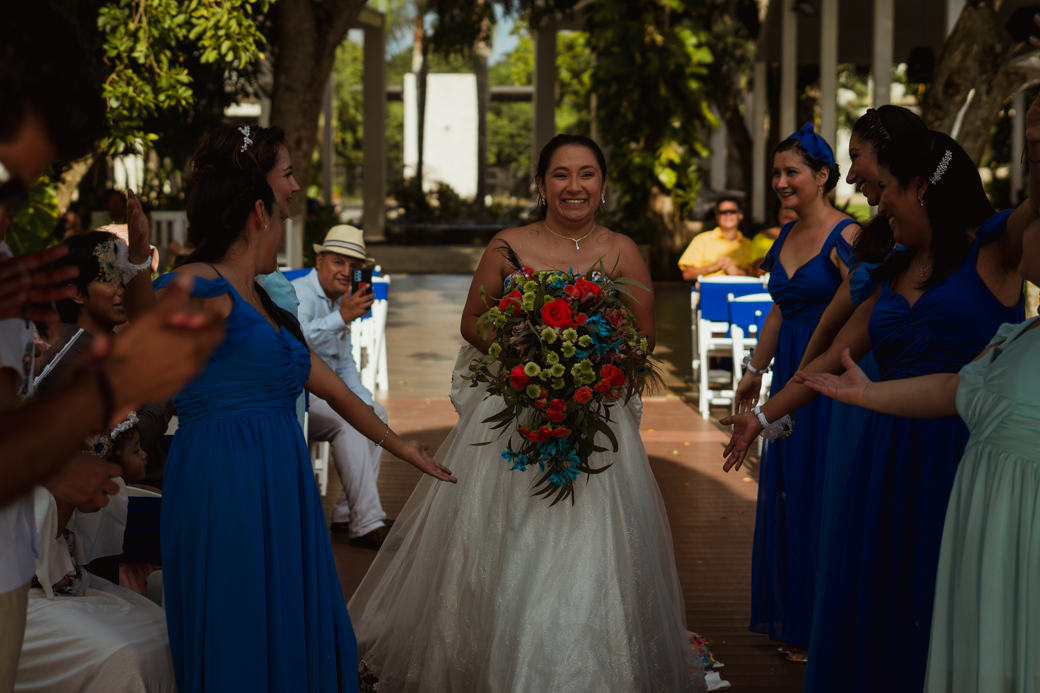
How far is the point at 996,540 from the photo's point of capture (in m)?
2.48

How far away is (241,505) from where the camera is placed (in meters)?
2.87

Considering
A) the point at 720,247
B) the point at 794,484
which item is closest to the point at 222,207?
the point at 794,484

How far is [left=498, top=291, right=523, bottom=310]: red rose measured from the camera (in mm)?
3693

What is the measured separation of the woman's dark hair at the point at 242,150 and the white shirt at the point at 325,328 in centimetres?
183

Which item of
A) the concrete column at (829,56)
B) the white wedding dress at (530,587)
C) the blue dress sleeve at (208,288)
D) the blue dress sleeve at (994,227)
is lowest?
the white wedding dress at (530,587)

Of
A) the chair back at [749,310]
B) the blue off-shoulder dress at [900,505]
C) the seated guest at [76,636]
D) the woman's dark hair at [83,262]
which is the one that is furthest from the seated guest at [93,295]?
the chair back at [749,310]

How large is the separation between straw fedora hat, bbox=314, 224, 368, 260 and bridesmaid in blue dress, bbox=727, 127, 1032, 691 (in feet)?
12.3

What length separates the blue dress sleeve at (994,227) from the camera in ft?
9.85

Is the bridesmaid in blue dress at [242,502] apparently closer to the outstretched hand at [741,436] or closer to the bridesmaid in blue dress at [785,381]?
the outstretched hand at [741,436]

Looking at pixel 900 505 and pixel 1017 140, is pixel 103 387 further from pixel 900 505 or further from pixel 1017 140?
pixel 1017 140

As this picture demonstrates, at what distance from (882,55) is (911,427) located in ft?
32.7

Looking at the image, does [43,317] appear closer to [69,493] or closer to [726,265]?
[69,493]

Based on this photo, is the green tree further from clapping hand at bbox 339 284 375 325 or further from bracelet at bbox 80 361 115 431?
bracelet at bbox 80 361 115 431

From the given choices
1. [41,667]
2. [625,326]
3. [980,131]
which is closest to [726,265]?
[980,131]
